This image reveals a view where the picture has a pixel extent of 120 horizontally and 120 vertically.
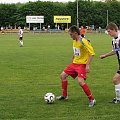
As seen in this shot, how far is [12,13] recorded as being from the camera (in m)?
105

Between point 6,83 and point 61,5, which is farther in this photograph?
point 61,5

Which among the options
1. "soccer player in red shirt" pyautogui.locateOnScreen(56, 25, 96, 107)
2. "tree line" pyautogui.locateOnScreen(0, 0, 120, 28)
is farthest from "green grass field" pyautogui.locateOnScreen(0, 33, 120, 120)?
"tree line" pyautogui.locateOnScreen(0, 0, 120, 28)

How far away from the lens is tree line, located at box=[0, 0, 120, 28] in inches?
4072

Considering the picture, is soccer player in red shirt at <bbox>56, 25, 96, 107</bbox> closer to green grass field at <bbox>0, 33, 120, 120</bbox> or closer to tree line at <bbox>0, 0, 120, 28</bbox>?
green grass field at <bbox>0, 33, 120, 120</bbox>

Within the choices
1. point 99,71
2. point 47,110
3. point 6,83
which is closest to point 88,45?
point 47,110

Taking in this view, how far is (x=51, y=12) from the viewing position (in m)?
104

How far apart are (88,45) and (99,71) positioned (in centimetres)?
714

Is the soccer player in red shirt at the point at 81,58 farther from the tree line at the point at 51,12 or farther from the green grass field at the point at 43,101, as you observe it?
the tree line at the point at 51,12

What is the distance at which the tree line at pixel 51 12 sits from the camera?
103 m

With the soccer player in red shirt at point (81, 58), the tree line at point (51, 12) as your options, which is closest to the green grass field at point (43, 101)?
the soccer player in red shirt at point (81, 58)

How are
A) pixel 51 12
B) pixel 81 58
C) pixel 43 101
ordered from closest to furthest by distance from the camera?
1. pixel 81 58
2. pixel 43 101
3. pixel 51 12

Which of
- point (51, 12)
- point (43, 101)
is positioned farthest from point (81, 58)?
point (51, 12)

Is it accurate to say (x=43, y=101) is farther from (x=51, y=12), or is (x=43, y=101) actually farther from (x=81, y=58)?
(x=51, y=12)

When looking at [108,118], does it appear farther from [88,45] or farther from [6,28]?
[6,28]
